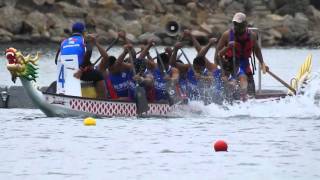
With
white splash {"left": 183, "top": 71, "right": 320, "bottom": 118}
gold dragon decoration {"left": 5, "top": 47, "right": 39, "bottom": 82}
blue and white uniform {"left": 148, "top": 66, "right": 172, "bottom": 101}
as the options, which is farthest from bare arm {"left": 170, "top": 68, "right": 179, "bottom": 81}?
gold dragon decoration {"left": 5, "top": 47, "right": 39, "bottom": 82}

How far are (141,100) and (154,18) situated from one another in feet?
174

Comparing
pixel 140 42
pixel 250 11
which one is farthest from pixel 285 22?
pixel 140 42

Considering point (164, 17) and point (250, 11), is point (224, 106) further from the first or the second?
point (250, 11)

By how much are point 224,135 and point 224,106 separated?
3.89 metres

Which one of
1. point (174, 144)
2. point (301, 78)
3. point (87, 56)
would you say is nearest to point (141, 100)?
point (87, 56)

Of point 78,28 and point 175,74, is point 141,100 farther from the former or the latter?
point 78,28

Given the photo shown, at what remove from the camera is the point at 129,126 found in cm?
2523

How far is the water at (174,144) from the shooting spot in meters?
19.4

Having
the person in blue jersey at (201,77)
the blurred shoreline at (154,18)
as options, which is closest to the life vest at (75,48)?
the person in blue jersey at (201,77)

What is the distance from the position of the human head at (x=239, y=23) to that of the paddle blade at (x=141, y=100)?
96.0 inches

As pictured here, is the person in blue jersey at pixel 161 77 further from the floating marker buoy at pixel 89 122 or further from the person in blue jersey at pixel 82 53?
the floating marker buoy at pixel 89 122

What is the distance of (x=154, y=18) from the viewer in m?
79.2

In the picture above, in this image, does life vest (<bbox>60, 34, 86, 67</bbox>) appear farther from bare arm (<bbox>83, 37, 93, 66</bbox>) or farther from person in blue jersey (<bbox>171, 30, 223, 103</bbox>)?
person in blue jersey (<bbox>171, 30, 223, 103</bbox>)

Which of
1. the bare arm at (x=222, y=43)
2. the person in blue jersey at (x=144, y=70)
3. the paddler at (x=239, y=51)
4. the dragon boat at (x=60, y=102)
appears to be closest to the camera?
the dragon boat at (x=60, y=102)
